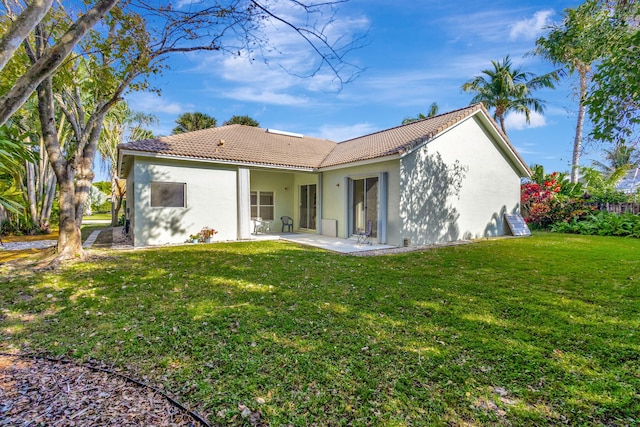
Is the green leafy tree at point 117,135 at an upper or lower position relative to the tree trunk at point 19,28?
upper

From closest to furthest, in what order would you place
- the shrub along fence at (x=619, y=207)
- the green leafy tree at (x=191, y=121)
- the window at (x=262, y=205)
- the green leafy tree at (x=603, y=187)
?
the shrub along fence at (x=619, y=207)
the green leafy tree at (x=603, y=187)
the window at (x=262, y=205)
the green leafy tree at (x=191, y=121)

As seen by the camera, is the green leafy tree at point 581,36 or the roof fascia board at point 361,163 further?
the roof fascia board at point 361,163

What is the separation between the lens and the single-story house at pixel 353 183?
1218cm

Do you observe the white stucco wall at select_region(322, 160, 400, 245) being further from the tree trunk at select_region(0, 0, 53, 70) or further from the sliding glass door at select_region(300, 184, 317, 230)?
the tree trunk at select_region(0, 0, 53, 70)

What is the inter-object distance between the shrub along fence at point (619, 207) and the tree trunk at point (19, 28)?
75.6 feet

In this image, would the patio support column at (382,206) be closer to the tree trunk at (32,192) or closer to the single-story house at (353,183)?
the single-story house at (353,183)

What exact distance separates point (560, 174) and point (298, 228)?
52.0 feet

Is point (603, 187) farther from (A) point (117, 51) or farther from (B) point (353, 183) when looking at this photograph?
(A) point (117, 51)

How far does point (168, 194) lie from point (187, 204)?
32.0 inches

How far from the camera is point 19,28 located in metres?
2.60

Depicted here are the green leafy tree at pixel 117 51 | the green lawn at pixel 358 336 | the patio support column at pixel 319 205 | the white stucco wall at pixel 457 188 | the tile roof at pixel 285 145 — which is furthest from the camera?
the patio support column at pixel 319 205

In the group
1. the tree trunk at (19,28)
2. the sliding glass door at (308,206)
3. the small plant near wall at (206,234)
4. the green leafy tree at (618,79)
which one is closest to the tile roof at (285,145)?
the sliding glass door at (308,206)

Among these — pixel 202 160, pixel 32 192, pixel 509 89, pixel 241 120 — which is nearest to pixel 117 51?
pixel 202 160

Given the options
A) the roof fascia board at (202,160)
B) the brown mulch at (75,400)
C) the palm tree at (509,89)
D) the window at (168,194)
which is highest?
the palm tree at (509,89)
